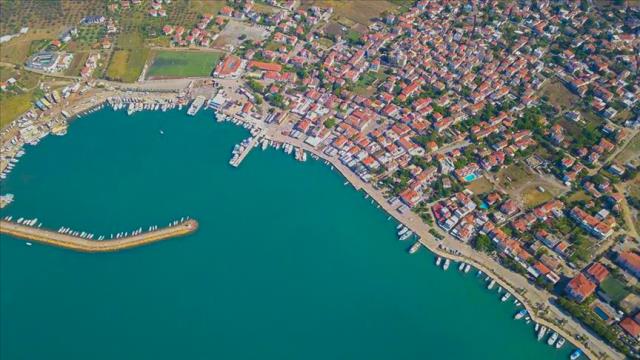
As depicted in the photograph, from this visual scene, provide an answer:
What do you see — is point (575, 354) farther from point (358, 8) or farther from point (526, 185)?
point (358, 8)

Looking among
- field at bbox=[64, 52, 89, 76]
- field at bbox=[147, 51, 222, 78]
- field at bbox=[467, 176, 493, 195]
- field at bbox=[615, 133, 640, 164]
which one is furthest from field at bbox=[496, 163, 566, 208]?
field at bbox=[64, 52, 89, 76]

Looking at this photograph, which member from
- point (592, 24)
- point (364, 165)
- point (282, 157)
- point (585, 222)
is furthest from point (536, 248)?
point (592, 24)

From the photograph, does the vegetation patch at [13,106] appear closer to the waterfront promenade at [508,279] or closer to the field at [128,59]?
the field at [128,59]

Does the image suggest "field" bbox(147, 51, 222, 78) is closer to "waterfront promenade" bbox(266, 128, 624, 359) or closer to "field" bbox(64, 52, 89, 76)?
"field" bbox(64, 52, 89, 76)

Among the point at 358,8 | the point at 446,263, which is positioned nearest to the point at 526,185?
the point at 446,263

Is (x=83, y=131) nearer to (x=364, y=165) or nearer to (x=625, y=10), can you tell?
(x=364, y=165)

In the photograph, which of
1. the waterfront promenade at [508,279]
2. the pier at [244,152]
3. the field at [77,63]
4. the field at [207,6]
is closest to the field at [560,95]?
the waterfront promenade at [508,279]

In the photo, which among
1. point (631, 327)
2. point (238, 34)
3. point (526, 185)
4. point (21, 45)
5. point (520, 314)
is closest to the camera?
point (631, 327)
